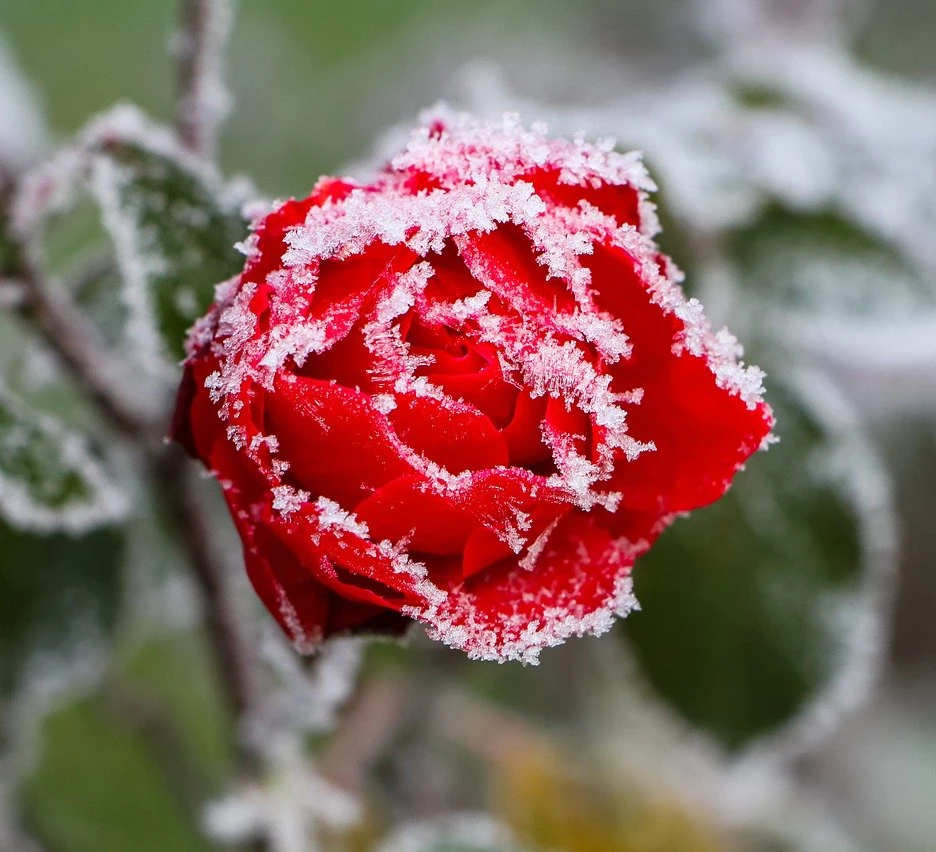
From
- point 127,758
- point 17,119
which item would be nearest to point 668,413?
point 17,119

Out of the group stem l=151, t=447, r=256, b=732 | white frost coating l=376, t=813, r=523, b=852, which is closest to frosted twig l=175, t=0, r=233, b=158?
stem l=151, t=447, r=256, b=732

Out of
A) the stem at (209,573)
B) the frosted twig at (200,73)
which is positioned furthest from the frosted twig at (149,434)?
the frosted twig at (200,73)

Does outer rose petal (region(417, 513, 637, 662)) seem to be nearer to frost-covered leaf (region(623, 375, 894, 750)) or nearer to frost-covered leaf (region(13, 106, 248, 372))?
frost-covered leaf (region(13, 106, 248, 372))

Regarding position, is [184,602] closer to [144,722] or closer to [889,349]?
[144,722]

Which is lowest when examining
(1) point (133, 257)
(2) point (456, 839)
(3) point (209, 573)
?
(2) point (456, 839)

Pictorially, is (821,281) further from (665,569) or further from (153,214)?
(153,214)

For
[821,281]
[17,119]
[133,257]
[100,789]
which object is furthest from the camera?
[100,789]

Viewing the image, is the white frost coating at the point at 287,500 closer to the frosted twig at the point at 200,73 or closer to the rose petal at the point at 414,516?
the rose petal at the point at 414,516

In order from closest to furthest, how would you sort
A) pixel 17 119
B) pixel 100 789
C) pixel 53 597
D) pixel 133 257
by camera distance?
pixel 133 257
pixel 53 597
pixel 17 119
pixel 100 789

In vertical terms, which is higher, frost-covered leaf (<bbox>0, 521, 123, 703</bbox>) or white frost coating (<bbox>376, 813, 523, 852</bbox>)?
frost-covered leaf (<bbox>0, 521, 123, 703</bbox>)
